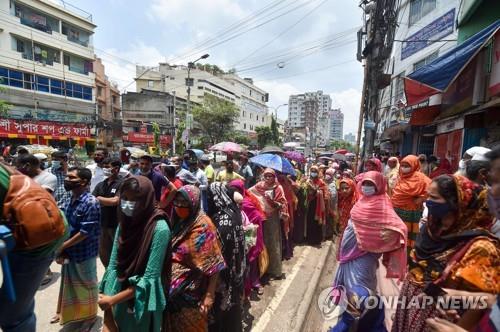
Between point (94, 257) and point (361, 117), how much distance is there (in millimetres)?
10681

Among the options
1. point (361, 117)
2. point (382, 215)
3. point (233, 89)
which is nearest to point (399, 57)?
point (361, 117)

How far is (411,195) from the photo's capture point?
4422 mm

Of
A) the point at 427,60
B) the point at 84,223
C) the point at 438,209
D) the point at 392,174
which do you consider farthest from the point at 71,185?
the point at 427,60

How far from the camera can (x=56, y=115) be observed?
83.1ft

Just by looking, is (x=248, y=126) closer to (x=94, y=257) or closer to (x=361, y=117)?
(x=361, y=117)

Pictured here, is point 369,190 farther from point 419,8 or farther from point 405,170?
point 419,8

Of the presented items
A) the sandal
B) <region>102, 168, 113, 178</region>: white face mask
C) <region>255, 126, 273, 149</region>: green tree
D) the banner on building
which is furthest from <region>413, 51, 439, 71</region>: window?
<region>255, 126, 273, 149</region>: green tree

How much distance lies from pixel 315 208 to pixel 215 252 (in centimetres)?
425

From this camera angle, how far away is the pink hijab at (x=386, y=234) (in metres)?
2.49

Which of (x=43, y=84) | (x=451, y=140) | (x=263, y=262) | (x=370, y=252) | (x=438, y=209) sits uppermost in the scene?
(x=43, y=84)

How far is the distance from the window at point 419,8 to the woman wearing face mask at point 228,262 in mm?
15921

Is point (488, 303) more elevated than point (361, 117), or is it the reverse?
point (361, 117)

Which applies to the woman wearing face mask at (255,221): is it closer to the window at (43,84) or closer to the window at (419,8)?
the window at (419,8)

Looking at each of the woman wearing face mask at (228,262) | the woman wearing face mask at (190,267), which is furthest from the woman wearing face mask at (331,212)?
the woman wearing face mask at (190,267)
